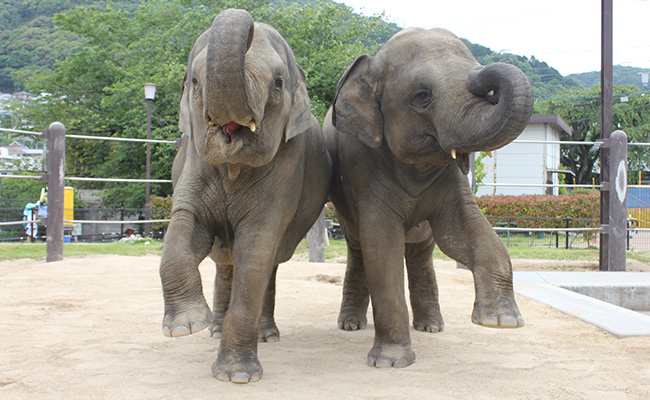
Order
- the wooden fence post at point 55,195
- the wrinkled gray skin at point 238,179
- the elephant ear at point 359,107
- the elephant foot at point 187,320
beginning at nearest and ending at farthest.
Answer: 1. the wrinkled gray skin at point 238,179
2. the elephant foot at point 187,320
3. the elephant ear at point 359,107
4. the wooden fence post at point 55,195

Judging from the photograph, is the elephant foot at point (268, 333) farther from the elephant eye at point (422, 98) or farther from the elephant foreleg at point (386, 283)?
the elephant eye at point (422, 98)

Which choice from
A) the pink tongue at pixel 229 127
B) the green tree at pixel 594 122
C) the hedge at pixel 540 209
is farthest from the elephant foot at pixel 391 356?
the green tree at pixel 594 122

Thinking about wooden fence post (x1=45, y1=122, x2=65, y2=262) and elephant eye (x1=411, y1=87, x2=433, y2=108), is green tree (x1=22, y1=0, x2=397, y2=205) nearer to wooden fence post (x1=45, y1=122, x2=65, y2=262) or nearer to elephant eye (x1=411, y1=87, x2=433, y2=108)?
wooden fence post (x1=45, y1=122, x2=65, y2=262)

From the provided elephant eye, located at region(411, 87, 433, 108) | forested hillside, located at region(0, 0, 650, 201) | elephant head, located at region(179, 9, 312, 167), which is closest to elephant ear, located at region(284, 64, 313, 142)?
elephant head, located at region(179, 9, 312, 167)

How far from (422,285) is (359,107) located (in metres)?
1.84

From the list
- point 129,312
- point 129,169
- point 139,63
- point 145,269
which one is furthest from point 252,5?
point 129,312

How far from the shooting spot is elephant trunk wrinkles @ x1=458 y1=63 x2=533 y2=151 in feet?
10.6

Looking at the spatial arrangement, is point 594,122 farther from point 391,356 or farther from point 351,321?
point 391,356

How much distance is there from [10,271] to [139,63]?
18.2 metres

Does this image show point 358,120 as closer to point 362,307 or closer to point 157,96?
point 362,307

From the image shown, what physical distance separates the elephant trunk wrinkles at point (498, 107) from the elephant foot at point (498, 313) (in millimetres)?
932

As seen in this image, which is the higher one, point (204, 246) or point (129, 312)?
point (204, 246)

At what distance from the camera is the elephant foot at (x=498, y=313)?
3.58 m

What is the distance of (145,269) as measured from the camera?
8.42m
